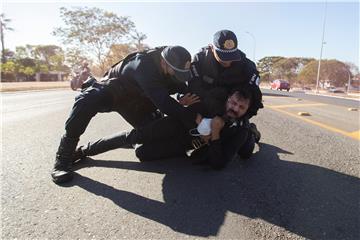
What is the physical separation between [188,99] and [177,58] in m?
0.47

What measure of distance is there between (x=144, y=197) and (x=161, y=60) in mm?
1226

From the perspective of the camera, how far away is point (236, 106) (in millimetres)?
3117

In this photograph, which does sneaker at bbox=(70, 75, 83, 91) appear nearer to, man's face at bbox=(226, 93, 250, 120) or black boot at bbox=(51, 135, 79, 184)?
black boot at bbox=(51, 135, 79, 184)

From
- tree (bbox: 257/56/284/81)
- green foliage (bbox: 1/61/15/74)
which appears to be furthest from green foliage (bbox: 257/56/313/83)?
green foliage (bbox: 1/61/15/74)

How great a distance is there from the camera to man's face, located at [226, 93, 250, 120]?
Result: 311 cm

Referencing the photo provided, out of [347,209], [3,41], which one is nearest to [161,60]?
[347,209]

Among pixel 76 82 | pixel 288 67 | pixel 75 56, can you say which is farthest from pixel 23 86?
pixel 288 67

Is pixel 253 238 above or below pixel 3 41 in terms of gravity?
below

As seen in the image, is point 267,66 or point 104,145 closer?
point 104,145

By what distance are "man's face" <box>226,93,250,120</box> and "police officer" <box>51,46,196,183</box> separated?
40 cm

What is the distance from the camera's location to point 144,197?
2469 millimetres

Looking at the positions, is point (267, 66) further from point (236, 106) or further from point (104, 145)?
point (104, 145)

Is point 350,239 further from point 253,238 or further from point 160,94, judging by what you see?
point 160,94

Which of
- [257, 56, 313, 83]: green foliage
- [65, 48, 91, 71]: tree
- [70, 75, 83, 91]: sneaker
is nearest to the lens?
[70, 75, 83, 91]: sneaker
